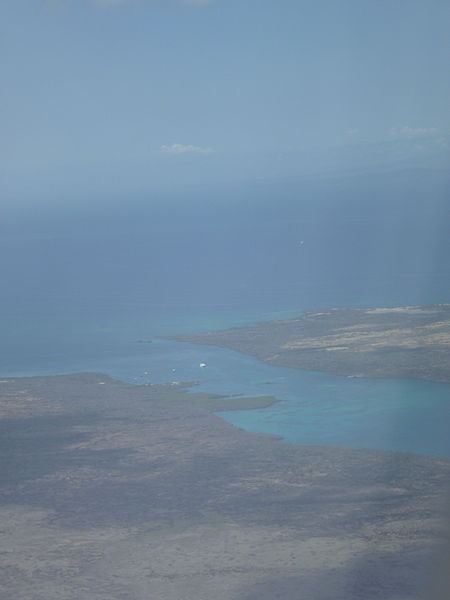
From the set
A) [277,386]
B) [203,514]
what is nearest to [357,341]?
[277,386]

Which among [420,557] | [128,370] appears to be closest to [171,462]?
[420,557]

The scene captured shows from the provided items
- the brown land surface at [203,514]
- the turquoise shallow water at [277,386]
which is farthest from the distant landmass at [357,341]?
the brown land surface at [203,514]

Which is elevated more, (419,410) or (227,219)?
(227,219)

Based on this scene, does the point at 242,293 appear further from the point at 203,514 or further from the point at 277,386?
the point at 203,514

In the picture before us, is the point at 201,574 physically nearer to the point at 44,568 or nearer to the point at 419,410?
the point at 44,568

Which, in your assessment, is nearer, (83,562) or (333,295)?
(83,562)

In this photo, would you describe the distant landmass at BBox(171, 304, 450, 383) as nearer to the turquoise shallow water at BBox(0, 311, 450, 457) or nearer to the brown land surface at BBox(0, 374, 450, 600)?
the turquoise shallow water at BBox(0, 311, 450, 457)
